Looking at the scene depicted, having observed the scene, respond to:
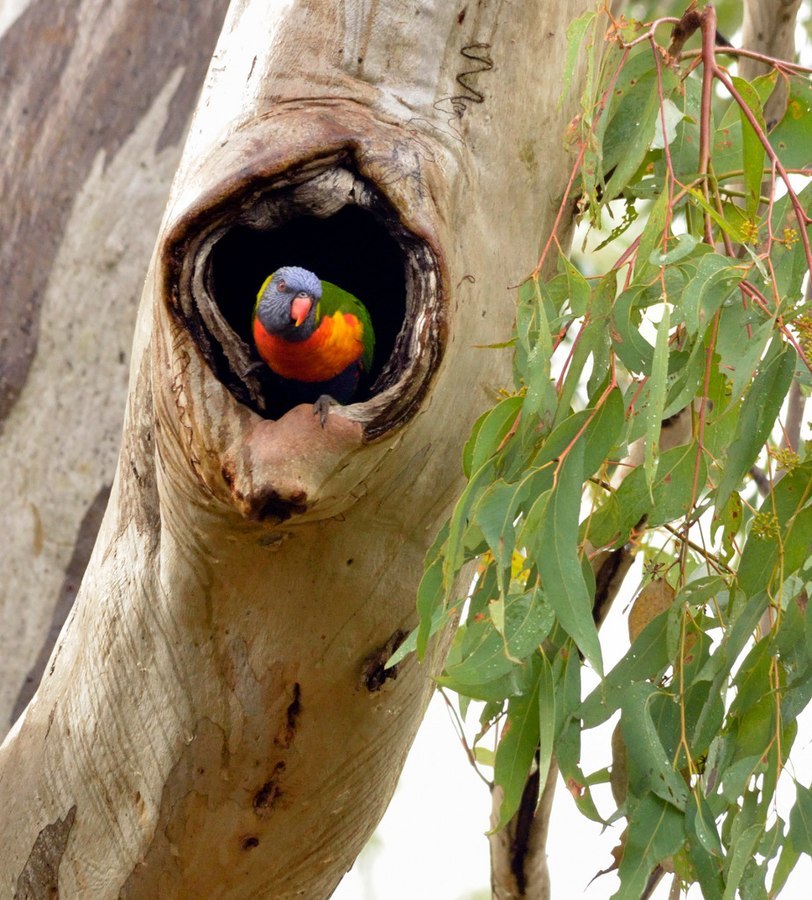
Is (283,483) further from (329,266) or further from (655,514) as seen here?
(329,266)

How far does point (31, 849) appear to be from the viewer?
1535mm

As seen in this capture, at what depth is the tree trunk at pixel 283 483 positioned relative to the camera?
4.00 feet

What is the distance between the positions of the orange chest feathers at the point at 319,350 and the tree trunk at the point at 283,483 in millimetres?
253

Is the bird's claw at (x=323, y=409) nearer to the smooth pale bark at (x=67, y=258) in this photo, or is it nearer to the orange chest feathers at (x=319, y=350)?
the orange chest feathers at (x=319, y=350)

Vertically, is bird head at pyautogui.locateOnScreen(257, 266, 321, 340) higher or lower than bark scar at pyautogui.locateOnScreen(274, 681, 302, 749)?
higher

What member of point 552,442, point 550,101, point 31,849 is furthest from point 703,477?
point 31,849

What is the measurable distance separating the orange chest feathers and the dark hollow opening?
0.04m

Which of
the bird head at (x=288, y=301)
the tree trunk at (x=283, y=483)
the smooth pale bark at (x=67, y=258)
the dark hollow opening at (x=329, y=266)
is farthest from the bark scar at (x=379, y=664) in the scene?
the smooth pale bark at (x=67, y=258)

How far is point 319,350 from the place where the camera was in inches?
73.4

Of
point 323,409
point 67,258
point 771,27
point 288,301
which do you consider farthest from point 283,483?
point 771,27

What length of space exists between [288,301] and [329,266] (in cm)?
13

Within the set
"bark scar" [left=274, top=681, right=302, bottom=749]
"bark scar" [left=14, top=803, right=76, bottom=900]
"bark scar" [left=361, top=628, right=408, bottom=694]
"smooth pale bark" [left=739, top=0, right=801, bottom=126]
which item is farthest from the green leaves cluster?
"smooth pale bark" [left=739, top=0, right=801, bottom=126]

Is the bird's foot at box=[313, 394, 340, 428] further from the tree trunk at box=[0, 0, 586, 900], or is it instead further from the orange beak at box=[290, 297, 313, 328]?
the orange beak at box=[290, 297, 313, 328]

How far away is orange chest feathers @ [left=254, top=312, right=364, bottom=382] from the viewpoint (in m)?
1.83
